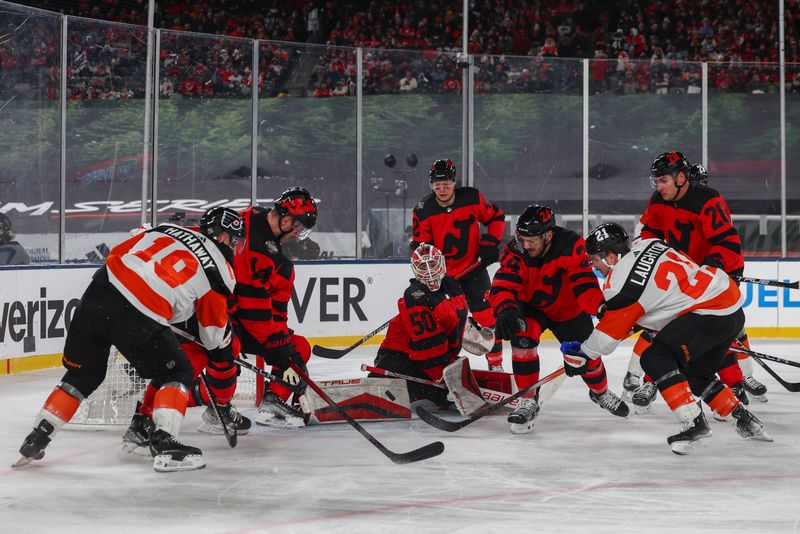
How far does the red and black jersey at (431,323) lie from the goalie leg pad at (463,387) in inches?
5.1

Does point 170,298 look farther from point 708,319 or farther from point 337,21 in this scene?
point 337,21

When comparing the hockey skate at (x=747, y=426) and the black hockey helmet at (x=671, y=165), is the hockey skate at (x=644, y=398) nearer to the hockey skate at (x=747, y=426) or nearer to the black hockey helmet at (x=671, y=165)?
the hockey skate at (x=747, y=426)

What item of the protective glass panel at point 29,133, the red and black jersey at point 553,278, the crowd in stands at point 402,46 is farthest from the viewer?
the crowd in stands at point 402,46

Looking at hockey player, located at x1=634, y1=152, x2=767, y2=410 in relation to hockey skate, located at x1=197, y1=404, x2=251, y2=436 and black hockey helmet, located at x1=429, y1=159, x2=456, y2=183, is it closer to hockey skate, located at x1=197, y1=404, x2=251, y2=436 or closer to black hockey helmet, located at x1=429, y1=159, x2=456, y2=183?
black hockey helmet, located at x1=429, y1=159, x2=456, y2=183

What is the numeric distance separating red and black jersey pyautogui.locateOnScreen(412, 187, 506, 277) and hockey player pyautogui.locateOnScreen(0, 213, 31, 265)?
2.34 m

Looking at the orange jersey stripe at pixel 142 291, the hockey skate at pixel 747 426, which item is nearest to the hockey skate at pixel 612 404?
the hockey skate at pixel 747 426

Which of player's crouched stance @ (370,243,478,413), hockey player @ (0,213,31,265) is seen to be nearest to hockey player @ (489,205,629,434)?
player's crouched stance @ (370,243,478,413)

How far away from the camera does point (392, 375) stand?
4.63 metres

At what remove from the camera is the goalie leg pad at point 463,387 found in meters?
4.47

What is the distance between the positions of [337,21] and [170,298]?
11080 millimetres

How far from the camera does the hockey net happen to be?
4.30 m

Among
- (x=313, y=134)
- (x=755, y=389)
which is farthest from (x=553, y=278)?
(x=313, y=134)

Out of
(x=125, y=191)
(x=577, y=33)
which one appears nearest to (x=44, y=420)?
(x=125, y=191)

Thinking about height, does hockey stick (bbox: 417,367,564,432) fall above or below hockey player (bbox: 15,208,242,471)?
below
